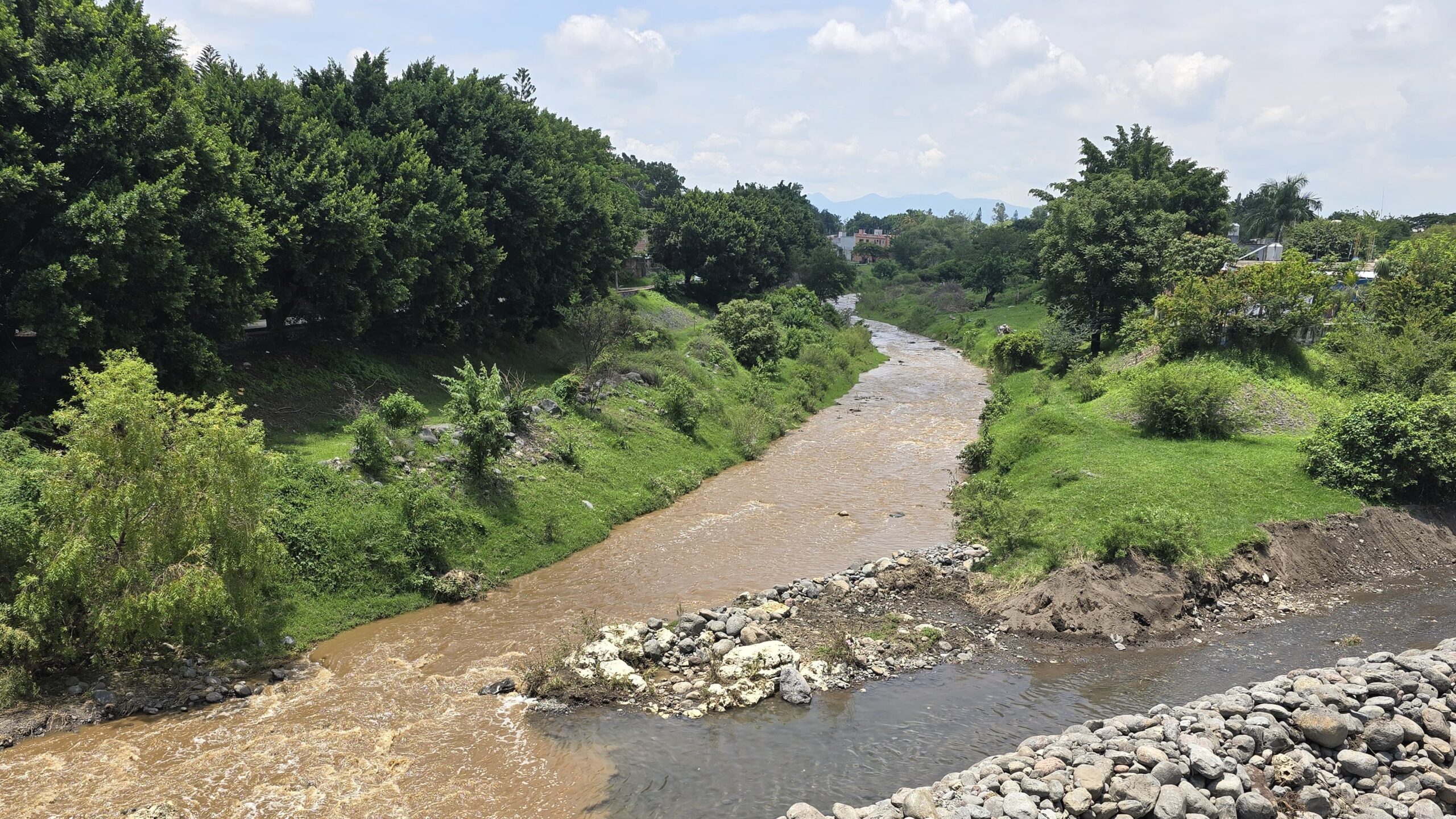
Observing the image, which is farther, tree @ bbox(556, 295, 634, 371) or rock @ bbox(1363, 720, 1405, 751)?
tree @ bbox(556, 295, 634, 371)

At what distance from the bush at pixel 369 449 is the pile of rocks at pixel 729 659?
862 centimetres

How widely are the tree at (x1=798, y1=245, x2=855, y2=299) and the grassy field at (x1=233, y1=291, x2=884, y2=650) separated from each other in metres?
42.8

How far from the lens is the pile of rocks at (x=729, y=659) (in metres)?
15.3

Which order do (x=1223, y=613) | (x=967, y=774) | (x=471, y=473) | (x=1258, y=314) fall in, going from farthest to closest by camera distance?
(x=1258, y=314) < (x=471, y=473) < (x=1223, y=613) < (x=967, y=774)

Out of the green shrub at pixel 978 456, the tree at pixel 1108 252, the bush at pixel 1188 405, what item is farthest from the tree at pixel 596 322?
the tree at pixel 1108 252

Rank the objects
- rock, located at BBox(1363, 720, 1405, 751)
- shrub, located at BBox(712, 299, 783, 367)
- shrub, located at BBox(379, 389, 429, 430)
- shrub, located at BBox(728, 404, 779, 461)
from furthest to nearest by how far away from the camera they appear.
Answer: shrub, located at BBox(712, 299, 783, 367), shrub, located at BBox(728, 404, 779, 461), shrub, located at BBox(379, 389, 429, 430), rock, located at BBox(1363, 720, 1405, 751)

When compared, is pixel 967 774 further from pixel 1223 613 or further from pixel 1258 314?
pixel 1258 314

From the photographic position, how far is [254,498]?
15781 millimetres

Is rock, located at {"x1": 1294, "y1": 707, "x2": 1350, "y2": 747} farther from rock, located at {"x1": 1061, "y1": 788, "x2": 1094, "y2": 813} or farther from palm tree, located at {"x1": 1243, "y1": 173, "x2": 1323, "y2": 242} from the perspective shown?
palm tree, located at {"x1": 1243, "y1": 173, "x2": 1323, "y2": 242}

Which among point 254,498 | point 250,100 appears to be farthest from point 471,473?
point 250,100

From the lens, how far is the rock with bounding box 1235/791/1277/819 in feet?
36.1

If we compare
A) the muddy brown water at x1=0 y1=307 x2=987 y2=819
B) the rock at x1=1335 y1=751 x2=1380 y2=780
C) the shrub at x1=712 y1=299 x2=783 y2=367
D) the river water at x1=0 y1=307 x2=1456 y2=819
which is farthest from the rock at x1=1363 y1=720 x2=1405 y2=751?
the shrub at x1=712 y1=299 x2=783 y2=367

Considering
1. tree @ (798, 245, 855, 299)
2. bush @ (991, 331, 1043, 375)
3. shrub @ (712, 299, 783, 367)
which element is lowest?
bush @ (991, 331, 1043, 375)

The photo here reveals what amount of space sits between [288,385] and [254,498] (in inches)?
499
